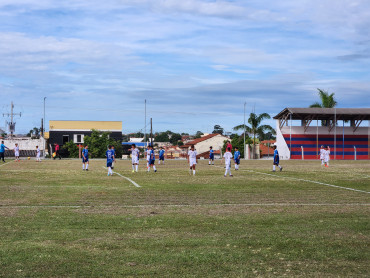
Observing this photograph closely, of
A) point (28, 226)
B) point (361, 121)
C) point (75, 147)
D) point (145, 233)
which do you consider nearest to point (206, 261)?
point (145, 233)

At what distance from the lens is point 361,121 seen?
78625mm

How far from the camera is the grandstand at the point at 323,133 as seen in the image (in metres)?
74.3

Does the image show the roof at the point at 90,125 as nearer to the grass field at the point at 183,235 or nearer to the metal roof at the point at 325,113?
the metal roof at the point at 325,113

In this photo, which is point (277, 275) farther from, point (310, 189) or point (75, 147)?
point (75, 147)

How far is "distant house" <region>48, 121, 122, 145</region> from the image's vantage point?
10756 cm

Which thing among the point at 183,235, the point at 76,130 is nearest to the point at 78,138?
the point at 76,130

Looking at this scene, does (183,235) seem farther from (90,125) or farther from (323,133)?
(90,125)

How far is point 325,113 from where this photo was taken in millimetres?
72688

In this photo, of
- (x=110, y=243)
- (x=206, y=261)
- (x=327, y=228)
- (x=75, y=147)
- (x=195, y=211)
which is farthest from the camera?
(x=75, y=147)

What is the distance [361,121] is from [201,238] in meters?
74.0

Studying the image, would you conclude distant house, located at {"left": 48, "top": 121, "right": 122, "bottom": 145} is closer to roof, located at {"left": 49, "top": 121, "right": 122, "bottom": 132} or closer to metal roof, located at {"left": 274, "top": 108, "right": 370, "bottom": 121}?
roof, located at {"left": 49, "top": 121, "right": 122, "bottom": 132}

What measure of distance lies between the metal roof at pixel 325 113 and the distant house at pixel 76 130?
142ft

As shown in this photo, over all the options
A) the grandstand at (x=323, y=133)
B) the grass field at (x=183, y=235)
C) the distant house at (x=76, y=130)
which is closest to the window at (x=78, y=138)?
the distant house at (x=76, y=130)

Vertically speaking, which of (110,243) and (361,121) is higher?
(361,121)
